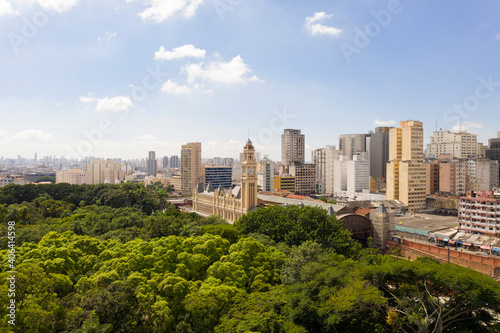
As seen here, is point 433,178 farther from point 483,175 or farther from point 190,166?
point 190,166

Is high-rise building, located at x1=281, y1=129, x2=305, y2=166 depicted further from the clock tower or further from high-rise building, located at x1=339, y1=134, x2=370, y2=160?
the clock tower

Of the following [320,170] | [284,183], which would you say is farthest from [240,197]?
[320,170]

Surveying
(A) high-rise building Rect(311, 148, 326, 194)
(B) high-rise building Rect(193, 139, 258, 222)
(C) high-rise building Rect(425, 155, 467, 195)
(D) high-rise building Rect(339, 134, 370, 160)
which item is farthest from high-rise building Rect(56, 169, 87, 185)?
(C) high-rise building Rect(425, 155, 467, 195)

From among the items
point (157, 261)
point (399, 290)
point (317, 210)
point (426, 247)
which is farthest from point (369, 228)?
point (157, 261)

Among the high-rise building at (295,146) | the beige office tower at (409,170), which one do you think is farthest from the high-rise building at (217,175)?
the beige office tower at (409,170)

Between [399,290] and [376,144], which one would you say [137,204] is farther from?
[376,144]

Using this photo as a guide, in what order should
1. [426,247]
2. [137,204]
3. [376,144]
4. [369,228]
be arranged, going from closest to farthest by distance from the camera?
[426,247], [369,228], [137,204], [376,144]
